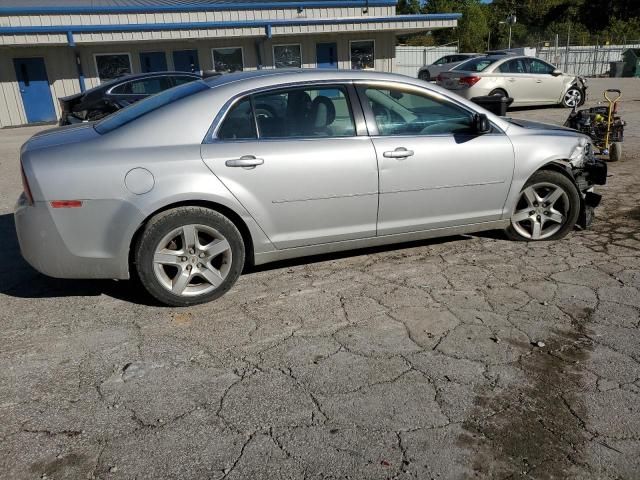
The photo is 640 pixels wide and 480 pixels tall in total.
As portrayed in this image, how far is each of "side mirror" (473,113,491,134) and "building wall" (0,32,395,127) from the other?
16.3 metres

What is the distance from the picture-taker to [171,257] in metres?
3.76

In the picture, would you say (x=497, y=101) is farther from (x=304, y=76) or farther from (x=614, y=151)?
(x=614, y=151)

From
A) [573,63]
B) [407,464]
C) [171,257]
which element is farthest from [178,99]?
[573,63]

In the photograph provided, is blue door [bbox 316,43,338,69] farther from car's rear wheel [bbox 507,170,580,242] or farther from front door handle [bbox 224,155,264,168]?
front door handle [bbox 224,155,264,168]

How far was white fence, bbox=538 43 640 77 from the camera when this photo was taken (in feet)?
116

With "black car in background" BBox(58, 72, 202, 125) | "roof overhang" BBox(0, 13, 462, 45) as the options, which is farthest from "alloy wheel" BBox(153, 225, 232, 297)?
"roof overhang" BBox(0, 13, 462, 45)

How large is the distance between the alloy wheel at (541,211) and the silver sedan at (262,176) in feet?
0.17

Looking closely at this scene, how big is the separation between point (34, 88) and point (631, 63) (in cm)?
3213

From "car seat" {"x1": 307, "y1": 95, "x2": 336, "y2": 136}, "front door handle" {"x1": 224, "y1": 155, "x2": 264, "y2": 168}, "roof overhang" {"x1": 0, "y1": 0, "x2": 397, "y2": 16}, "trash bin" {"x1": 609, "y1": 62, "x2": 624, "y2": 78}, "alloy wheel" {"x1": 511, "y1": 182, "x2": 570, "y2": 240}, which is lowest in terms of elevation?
"trash bin" {"x1": 609, "y1": 62, "x2": 624, "y2": 78}

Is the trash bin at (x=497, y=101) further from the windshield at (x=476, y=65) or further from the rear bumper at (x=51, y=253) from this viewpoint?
the windshield at (x=476, y=65)

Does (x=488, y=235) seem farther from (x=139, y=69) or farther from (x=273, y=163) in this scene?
(x=139, y=69)

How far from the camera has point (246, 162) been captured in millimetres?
3809

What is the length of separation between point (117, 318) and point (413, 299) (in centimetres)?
205

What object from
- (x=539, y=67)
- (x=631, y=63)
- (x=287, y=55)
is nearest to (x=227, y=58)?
(x=287, y=55)
